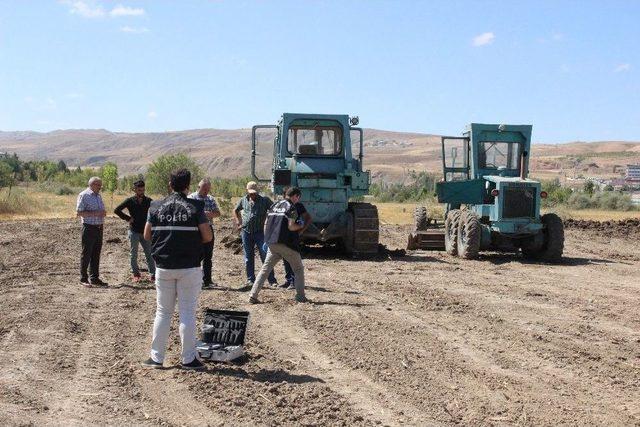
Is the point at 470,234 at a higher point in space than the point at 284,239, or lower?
lower

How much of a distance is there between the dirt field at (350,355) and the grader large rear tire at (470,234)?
2420mm

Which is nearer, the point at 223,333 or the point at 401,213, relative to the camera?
the point at 223,333

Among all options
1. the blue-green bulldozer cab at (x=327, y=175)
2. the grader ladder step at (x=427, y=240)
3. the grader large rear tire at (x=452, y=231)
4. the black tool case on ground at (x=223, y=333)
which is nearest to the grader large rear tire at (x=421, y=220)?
the grader ladder step at (x=427, y=240)

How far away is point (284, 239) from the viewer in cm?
1099

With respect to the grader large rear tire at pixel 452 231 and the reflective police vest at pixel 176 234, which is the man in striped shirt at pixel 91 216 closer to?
the reflective police vest at pixel 176 234

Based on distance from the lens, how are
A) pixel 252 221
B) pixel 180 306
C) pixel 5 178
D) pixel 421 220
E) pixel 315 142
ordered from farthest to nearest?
pixel 5 178, pixel 421 220, pixel 315 142, pixel 252 221, pixel 180 306

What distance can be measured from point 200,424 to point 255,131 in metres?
11.7

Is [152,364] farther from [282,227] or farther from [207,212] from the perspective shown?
[207,212]

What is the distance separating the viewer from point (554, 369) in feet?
25.9

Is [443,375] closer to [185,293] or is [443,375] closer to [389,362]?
[389,362]

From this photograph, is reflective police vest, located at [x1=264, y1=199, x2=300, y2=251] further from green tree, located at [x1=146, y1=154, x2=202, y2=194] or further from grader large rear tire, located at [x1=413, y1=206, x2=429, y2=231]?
green tree, located at [x1=146, y1=154, x2=202, y2=194]

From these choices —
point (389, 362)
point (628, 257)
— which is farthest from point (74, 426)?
point (628, 257)

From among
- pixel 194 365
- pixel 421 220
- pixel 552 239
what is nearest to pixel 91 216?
pixel 194 365

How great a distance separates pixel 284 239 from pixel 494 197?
25.1 ft
